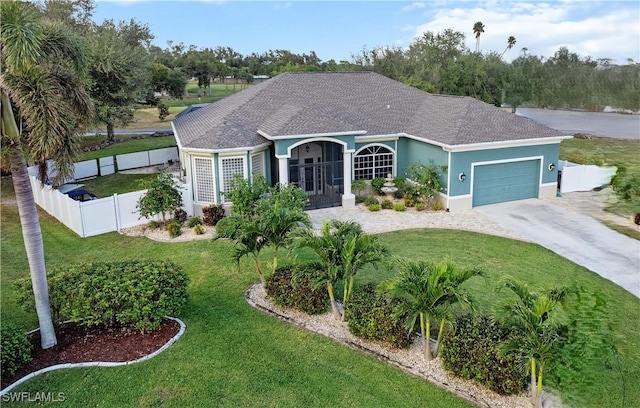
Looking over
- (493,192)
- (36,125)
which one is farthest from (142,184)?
(493,192)

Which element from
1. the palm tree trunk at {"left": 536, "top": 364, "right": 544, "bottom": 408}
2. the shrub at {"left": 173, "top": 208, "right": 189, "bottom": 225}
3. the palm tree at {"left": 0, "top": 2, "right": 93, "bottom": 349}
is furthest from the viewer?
the shrub at {"left": 173, "top": 208, "right": 189, "bottom": 225}

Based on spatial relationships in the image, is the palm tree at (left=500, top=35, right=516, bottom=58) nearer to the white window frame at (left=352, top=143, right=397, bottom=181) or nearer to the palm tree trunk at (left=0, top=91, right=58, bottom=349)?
the white window frame at (left=352, top=143, right=397, bottom=181)

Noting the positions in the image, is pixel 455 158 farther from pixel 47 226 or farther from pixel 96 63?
pixel 96 63

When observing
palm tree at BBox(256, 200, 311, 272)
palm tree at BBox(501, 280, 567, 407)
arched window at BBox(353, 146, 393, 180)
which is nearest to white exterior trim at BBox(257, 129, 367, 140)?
arched window at BBox(353, 146, 393, 180)

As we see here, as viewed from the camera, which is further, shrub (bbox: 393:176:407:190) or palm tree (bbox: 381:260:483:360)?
shrub (bbox: 393:176:407:190)

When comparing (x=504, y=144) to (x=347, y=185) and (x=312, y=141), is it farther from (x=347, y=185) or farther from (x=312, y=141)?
(x=312, y=141)

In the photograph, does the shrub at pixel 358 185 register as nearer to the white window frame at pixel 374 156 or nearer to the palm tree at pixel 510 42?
the white window frame at pixel 374 156
